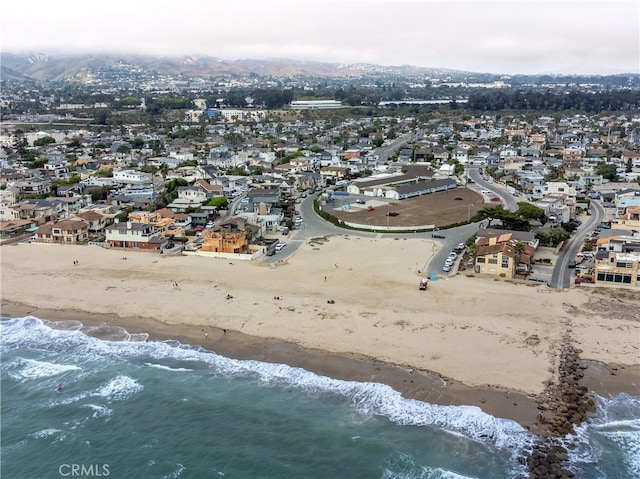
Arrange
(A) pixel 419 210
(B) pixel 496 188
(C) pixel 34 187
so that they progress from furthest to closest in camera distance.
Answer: (B) pixel 496 188 < (C) pixel 34 187 < (A) pixel 419 210

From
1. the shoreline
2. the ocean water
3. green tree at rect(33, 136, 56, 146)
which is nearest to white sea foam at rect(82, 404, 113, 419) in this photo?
the ocean water

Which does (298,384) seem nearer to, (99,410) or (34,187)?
(99,410)

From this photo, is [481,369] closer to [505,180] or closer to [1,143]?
[505,180]

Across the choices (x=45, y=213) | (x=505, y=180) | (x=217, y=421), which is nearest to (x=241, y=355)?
(x=217, y=421)

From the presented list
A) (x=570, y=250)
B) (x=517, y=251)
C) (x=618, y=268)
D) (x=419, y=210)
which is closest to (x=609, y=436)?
(x=618, y=268)

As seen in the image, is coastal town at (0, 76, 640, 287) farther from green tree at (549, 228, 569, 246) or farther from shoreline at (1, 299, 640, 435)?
shoreline at (1, 299, 640, 435)

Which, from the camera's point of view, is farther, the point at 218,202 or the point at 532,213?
the point at 218,202
